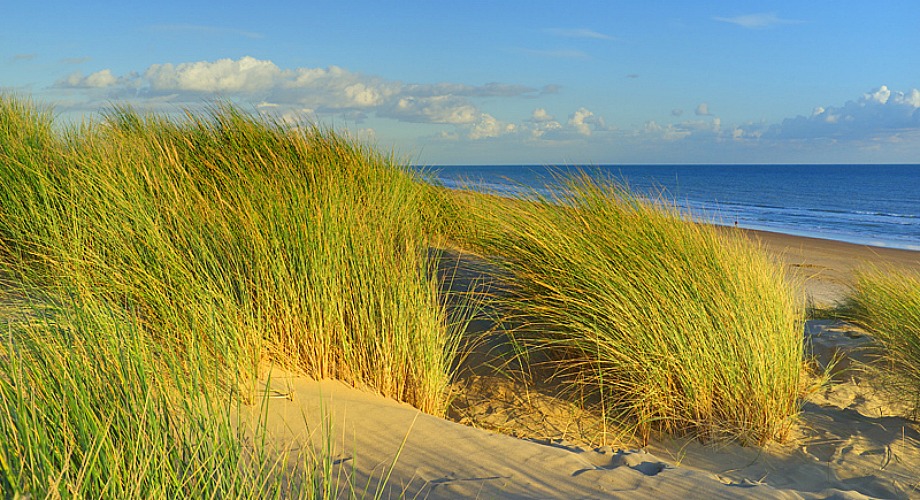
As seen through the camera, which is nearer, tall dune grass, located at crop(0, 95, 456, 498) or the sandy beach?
tall dune grass, located at crop(0, 95, 456, 498)

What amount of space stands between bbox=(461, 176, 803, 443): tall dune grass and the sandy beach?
0.19 m

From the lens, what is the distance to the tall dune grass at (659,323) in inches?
152

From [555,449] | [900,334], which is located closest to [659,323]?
[555,449]

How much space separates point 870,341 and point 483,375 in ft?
10.5

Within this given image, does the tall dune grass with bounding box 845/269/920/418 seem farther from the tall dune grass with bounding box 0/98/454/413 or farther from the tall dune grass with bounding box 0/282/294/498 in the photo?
the tall dune grass with bounding box 0/282/294/498

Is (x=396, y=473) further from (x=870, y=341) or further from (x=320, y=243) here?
(x=870, y=341)

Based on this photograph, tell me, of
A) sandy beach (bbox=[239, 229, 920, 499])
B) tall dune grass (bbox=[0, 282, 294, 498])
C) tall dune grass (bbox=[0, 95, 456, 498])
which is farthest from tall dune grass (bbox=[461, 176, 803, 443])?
tall dune grass (bbox=[0, 282, 294, 498])

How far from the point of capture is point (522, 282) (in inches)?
173

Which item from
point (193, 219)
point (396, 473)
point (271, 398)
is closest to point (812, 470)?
point (396, 473)

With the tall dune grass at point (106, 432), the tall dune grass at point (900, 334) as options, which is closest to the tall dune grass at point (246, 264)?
the tall dune grass at point (106, 432)

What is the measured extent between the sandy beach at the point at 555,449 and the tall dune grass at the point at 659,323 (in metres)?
0.19

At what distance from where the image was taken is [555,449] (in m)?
3.11

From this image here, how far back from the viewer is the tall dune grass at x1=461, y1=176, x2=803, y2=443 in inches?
152

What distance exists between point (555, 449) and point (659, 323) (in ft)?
3.61
